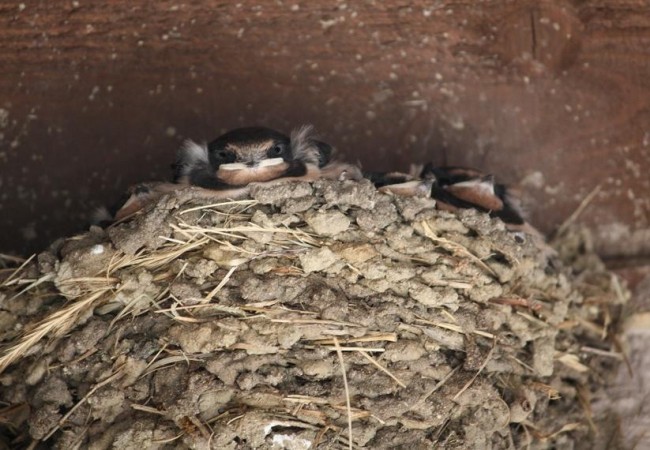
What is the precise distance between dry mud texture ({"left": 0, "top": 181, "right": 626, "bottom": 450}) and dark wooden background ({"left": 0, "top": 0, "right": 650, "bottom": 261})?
0.48 m

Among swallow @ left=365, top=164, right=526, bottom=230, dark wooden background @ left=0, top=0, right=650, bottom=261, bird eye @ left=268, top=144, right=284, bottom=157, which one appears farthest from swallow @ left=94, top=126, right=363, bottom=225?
dark wooden background @ left=0, top=0, right=650, bottom=261

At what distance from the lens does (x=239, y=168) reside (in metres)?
2.62

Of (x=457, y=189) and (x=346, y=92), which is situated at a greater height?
(x=346, y=92)

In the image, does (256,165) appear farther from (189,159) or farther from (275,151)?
(189,159)

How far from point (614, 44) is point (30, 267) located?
5.74 feet

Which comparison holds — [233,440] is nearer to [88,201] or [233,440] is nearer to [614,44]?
[88,201]

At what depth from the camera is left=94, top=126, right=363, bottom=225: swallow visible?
8.59 ft

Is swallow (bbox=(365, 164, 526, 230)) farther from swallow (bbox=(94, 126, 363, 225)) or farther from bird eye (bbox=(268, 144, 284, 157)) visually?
bird eye (bbox=(268, 144, 284, 157))

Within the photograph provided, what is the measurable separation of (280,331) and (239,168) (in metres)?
0.45

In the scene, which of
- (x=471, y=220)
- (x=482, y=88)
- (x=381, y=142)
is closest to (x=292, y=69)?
(x=381, y=142)

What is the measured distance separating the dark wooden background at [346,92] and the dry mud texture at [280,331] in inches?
18.9

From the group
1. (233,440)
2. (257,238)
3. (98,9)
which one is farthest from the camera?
(98,9)

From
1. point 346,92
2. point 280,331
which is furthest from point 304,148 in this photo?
point 280,331

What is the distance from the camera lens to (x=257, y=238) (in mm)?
2521
